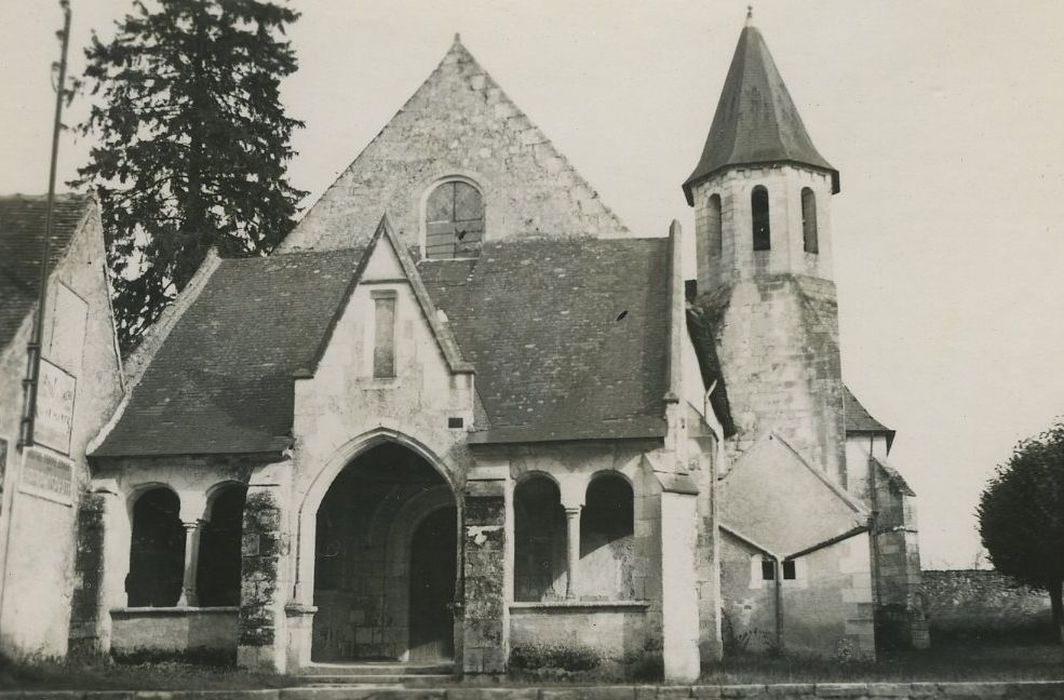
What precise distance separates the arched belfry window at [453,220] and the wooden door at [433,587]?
672 cm

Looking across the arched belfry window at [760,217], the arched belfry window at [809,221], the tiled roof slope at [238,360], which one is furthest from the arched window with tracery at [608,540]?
the arched belfry window at [809,221]

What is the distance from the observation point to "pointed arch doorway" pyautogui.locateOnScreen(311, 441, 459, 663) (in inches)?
951

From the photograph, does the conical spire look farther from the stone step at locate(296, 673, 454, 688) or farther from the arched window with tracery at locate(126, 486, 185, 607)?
the stone step at locate(296, 673, 454, 688)

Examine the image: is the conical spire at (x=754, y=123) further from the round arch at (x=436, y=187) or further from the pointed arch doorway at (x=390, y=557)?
the pointed arch doorway at (x=390, y=557)

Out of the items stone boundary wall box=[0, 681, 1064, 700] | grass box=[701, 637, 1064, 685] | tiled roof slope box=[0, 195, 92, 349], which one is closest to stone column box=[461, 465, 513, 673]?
stone boundary wall box=[0, 681, 1064, 700]

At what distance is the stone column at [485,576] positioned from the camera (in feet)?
66.2

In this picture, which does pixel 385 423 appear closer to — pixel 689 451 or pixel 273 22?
pixel 689 451

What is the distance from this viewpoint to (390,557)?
81.1 feet

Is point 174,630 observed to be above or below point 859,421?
below

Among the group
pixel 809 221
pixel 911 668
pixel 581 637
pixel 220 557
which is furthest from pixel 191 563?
pixel 809 221

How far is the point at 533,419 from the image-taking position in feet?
71.8

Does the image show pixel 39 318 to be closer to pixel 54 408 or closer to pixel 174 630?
pixel 54 408

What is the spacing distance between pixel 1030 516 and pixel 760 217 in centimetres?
960

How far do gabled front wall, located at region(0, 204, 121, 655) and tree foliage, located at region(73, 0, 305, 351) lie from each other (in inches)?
379
